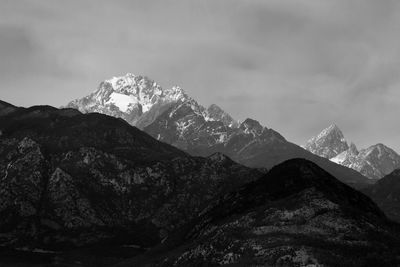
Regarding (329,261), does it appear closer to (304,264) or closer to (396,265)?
(304,264)

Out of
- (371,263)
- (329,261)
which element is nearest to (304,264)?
(329,261)

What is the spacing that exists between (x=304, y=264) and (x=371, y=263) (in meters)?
20.0

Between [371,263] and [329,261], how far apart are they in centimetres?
1255

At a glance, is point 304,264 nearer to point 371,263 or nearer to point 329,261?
point 329,261

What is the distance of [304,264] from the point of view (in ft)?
652

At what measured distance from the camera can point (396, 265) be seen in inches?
7461

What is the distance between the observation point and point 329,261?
197 meters

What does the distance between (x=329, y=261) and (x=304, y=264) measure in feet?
25.0

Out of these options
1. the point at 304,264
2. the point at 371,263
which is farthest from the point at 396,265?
the point at 304,264

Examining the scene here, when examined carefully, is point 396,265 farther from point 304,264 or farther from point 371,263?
point 304,264

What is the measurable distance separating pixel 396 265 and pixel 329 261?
19.6m

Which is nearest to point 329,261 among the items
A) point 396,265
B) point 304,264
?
point 304,264
